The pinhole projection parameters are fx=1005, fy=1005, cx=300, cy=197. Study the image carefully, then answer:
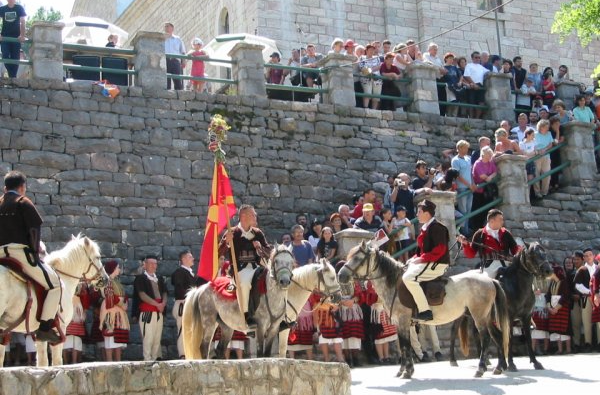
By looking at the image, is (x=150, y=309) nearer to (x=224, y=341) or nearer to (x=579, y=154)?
(x=224, y=341)

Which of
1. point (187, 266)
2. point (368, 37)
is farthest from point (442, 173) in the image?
point (368, 37)

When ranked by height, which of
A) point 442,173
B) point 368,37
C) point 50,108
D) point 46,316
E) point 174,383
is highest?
point 368,37

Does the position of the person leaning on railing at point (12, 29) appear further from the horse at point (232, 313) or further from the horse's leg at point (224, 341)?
the horse's leg at point (224, 341)

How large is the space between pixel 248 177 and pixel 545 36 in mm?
14819

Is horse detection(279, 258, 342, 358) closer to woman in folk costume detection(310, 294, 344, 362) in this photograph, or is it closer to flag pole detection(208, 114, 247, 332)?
flag pole detection(208, 114, 247, 332)

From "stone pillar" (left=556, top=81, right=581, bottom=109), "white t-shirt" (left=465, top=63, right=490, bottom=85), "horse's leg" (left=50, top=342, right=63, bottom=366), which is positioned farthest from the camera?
"stone pillar" (left=556, top=81, right=581, bottom=109)

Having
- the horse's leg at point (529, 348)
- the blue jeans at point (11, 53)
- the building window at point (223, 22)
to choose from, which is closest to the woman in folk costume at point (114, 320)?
the blue jeans at point (11, 53)

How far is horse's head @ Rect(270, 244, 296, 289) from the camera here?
11.5 meters

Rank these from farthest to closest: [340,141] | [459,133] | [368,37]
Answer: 1. [368,37]
2. [459,133]
3. [340,141]

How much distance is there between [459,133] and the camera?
21.0 m

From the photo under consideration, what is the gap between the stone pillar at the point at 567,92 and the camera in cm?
2252

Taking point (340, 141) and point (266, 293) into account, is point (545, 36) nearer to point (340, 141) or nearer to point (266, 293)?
point (340, 141)

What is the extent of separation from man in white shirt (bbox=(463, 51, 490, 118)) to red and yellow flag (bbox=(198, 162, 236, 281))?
9867 mm

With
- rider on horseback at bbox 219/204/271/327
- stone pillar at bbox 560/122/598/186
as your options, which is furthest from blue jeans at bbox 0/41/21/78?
stone pillar at bbox 560/122/598/186
